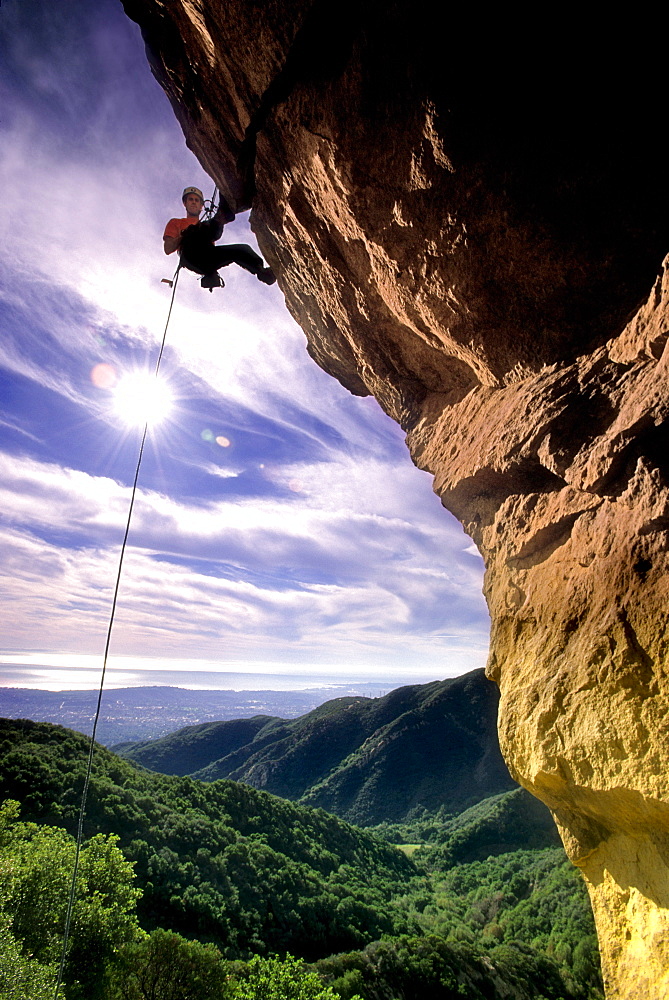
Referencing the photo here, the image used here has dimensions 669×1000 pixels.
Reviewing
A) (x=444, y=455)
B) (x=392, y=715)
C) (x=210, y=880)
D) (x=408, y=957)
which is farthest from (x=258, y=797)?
(x=444, y=455)

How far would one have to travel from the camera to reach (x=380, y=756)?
112438 millimetres

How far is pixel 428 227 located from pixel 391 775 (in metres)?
128

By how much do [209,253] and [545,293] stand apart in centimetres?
665

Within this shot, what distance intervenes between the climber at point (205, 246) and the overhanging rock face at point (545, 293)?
2.20 m

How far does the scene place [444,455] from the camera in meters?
7.85

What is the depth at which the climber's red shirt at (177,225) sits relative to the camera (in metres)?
8.87

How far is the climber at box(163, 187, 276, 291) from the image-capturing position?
28.1ft

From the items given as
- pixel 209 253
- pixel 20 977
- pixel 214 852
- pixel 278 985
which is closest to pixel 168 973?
pixel 278 985

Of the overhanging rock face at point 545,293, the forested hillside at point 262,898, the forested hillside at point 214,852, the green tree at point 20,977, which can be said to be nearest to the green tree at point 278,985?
the forested hillside at point 262,898

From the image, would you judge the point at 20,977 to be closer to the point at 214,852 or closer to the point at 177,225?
the point at 177,225

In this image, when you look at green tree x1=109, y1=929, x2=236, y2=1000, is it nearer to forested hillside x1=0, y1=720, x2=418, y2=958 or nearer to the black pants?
the black pants

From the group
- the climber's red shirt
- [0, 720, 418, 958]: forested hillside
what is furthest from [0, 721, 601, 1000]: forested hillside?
the climber's red shirt

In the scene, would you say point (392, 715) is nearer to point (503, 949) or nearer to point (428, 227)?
point (503, 949)

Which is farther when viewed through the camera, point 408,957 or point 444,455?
point 408,957
